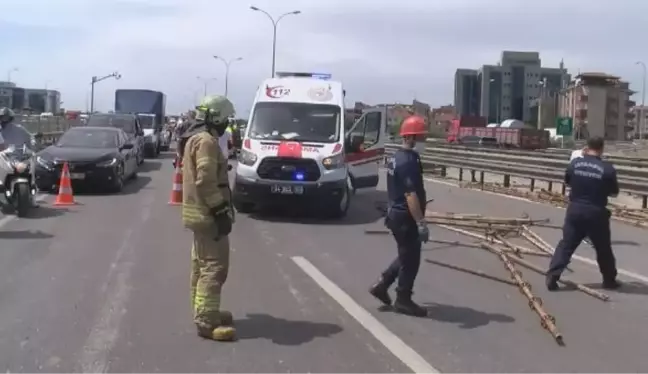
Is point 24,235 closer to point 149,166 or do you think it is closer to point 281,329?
point 281,329

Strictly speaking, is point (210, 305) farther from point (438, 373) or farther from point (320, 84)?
point (320, 84)

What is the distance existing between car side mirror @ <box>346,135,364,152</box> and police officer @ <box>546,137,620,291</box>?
22.0 ft

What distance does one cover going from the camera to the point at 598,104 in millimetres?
122875

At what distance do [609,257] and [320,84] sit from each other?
826cm

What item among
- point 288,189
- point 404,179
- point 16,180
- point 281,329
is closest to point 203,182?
point 281,329

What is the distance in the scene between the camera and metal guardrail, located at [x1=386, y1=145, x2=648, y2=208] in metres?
16.3

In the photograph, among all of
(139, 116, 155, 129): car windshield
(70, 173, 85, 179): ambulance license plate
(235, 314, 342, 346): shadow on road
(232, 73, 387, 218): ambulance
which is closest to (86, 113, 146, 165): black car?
(139, 116, 155, 129): car windshield

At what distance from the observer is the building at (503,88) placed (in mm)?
139625

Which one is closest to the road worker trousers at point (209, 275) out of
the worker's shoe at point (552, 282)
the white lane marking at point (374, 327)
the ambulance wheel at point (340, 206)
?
the white lane marking at point (374, 327)

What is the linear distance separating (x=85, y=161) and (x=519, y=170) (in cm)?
1097

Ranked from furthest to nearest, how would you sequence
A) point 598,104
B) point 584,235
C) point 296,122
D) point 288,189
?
point 598,104
point 296,122
point 288,189
point 584,235

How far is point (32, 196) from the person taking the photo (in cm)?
1405

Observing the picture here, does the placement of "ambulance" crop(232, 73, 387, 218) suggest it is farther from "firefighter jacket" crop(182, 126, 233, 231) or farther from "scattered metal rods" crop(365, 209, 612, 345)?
"firefighter jacket" crop(182, 126, 233, 231)

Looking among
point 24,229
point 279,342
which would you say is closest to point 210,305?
point 279,342
